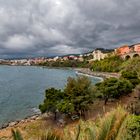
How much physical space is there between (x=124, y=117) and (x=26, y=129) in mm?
25829

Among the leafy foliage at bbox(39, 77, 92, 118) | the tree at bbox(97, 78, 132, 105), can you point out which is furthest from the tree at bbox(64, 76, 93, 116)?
the tree at bbox(97, 78, 132, 105)

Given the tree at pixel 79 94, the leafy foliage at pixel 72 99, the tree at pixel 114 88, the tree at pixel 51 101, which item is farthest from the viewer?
the tree at pixel 114 88

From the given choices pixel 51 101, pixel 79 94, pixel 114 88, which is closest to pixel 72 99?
pixel 79 94

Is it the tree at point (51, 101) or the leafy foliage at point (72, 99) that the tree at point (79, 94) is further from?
the tree at point (51, 101)

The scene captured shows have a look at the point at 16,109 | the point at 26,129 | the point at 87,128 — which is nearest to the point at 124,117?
the point at 87,128

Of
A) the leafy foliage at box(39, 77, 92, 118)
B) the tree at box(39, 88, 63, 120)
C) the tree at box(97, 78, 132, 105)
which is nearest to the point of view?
the leafy foliage at box(39, 77, 92, 118)

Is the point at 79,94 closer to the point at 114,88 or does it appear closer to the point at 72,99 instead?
the point at 72,99

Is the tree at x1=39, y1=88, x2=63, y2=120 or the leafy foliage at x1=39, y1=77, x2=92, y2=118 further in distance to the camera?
the tree at x1=39, y1=88, x2=63, y2=120

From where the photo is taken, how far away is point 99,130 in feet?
18.8

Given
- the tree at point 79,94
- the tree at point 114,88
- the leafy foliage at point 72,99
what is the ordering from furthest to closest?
the tree at point 114,88 → the tree at point 79,94 → the leafy foliage at point 72,99

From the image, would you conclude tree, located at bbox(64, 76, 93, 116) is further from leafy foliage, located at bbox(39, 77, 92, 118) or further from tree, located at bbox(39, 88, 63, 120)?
tree, located at bbox(39, 88, 63, 120)

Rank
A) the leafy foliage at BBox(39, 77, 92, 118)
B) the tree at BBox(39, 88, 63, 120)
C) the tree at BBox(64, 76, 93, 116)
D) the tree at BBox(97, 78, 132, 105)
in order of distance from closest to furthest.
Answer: the leafy foliage at BBox(39, 77, 92, 118), the tree at BBox(64, 76, 93, 116), the tree at BBox(39, 88, 63, 120), the tree at BBox(97, 78, 132, 105)

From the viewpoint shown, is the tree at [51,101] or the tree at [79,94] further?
the tree at [51,101]

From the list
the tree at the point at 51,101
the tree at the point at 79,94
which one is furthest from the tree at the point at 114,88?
the tree at the point at 51,101
